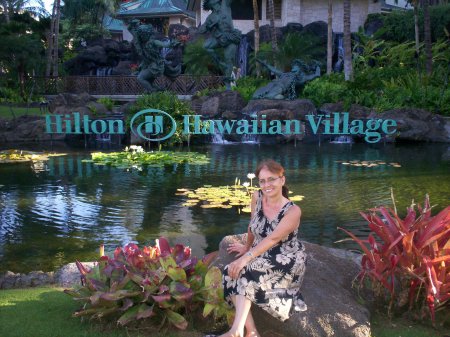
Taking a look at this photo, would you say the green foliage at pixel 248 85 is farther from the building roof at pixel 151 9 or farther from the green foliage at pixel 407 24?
the building roof at pixel 151 9

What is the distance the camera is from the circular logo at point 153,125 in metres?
16.7

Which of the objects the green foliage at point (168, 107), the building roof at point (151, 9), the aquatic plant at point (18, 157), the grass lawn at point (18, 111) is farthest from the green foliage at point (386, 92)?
the building roof at point (151, 9)

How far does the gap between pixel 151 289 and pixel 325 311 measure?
1124mm

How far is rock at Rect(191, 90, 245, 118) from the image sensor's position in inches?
749

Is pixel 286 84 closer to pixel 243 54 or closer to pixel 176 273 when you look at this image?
pixel 243 54

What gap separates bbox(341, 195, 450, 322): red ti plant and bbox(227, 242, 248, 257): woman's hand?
86cm

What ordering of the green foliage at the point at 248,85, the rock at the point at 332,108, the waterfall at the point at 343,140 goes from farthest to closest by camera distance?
the green foliage at the point at 248,85 → the rock at the point at 332,108 → the waterfall at the point at 343,140

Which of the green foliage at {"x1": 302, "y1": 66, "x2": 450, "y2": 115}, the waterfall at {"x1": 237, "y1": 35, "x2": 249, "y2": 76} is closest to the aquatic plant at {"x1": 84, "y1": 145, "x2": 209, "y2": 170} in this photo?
the green foliage at {"x1": 302, "y1": 66, "x2": 450, "y2": 115}

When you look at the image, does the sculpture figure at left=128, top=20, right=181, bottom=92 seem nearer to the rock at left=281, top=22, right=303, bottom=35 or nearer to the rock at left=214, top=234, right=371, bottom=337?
the rock at left=281, top=22, right=303, bottom=35

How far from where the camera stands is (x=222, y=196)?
8836 mm

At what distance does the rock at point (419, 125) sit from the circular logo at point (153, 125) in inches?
275

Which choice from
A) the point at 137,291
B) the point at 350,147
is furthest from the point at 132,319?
the point at 350,147

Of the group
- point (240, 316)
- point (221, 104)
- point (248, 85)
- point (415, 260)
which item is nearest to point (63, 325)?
point (240, 316)

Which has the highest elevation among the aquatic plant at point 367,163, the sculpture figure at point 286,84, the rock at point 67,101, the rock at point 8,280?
the sculpture figure at point 286,84
